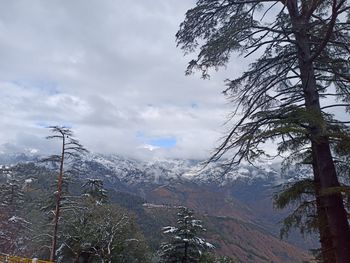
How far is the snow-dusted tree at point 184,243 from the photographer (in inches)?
1087

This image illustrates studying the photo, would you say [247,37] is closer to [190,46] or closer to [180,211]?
[190,46]

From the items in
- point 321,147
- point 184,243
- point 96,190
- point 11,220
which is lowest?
point 184,243

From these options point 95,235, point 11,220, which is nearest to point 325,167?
point 95,235

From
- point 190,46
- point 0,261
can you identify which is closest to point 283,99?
point 190,46

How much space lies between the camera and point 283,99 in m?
7.95

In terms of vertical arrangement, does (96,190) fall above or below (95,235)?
above

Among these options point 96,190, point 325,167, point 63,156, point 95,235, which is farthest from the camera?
point 96,190

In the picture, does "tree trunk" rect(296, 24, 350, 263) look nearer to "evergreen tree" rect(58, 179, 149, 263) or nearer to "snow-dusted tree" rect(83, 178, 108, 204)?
"evergreen tree" rect(58, 179, 149, 263)

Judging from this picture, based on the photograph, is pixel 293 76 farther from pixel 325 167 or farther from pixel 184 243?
pixel 184 243

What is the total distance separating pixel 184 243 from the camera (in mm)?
27688

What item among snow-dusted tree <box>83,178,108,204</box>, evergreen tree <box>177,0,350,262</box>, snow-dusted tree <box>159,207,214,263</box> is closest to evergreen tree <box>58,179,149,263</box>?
snow-dusted tree <box>83,178,108,204</box>

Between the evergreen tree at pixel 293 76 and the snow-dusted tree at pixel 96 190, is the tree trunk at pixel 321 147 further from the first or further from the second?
the snow-dusted tree at pixel 96 190

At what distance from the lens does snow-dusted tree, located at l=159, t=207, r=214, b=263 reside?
27609 millimetres

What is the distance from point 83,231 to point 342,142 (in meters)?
26.6
